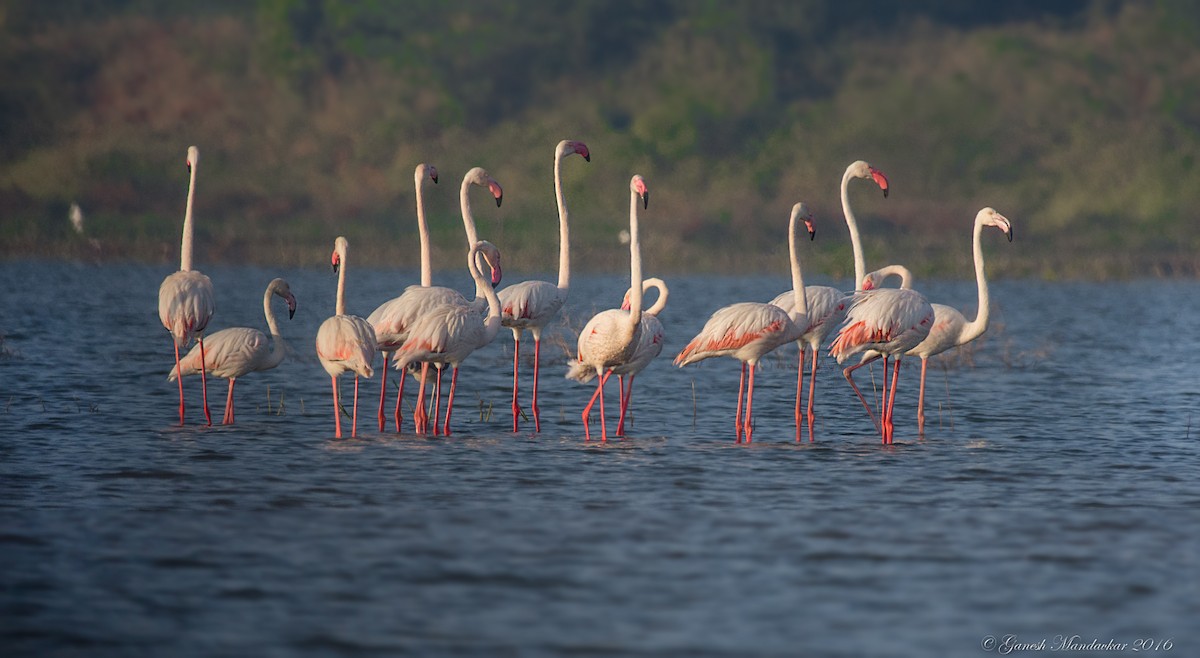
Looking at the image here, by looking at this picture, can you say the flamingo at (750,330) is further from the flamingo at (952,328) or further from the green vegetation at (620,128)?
the green vegetation at (620,128)

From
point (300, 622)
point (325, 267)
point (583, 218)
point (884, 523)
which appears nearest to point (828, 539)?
point (884, 523)

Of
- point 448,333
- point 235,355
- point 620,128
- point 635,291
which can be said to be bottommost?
point 235,355

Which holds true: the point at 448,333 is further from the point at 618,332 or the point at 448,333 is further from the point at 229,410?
the point at 229,410

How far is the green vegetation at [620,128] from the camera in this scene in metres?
45.2

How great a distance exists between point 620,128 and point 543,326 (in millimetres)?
40659

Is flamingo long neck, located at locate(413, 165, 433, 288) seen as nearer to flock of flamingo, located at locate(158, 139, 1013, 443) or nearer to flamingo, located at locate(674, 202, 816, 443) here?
flock of flamingo, located at locate(158, 139, 1013, 443)

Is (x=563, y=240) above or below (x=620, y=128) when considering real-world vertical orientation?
below

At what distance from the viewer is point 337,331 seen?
39.9ft

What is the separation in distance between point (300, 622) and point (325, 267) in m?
34.4

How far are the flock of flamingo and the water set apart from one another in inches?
21.4

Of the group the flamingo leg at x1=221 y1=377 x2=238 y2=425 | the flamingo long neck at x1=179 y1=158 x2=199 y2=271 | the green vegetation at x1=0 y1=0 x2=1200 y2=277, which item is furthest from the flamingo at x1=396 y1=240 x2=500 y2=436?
the green vegetation at x1=0 y1=0 x2=1200 y2=277

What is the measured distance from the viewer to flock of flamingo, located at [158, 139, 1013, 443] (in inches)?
481

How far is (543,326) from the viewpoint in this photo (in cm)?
1318

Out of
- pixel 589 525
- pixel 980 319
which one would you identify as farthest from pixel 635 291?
pixel 589 525
